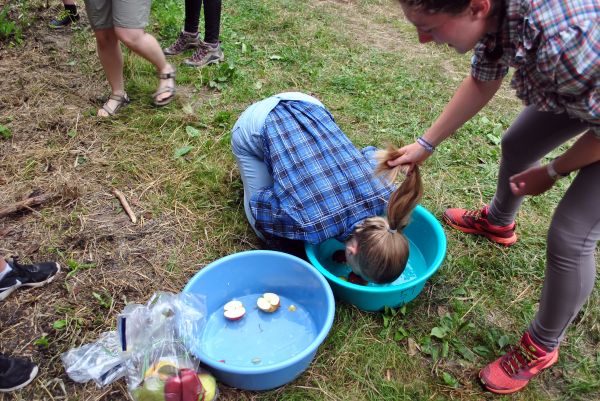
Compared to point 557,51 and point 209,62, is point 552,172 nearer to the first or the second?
point 557,51

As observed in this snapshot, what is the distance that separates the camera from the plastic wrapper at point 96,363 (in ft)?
5.44

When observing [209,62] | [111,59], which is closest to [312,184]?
[111,59]

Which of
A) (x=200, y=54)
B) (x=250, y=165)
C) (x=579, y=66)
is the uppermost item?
(x=579, y=66)

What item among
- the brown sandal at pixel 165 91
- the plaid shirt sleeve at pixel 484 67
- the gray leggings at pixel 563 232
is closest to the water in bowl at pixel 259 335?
the gray leggings at pixel 563 232

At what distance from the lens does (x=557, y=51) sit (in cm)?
107

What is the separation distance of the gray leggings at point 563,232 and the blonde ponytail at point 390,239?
45 cm

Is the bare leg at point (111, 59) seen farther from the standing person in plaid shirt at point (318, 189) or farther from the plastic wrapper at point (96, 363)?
the plastic wrapper at point (96, 363)

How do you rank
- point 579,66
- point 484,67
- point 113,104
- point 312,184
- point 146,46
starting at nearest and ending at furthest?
1. point 579,66
2. point 484,67
3. point 312,184
4. point 146,46
5. point 113,104

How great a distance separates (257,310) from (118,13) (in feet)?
5.69

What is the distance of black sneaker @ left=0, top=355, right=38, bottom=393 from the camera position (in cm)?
160

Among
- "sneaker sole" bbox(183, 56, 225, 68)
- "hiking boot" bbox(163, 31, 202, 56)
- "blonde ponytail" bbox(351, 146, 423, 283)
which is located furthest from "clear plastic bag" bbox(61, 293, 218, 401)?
"hiking boot" bbox(163, 31, 202, 56)

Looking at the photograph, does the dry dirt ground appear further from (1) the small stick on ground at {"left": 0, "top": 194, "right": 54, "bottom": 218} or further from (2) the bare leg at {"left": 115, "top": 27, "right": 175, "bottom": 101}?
(2) the bare leg at {"left": 115, "top": 27, "right": 175, "bottom": 101}

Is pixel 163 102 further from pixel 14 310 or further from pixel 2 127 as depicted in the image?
pixel 14 310

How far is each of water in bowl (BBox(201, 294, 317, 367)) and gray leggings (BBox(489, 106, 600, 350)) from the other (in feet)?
2.83
